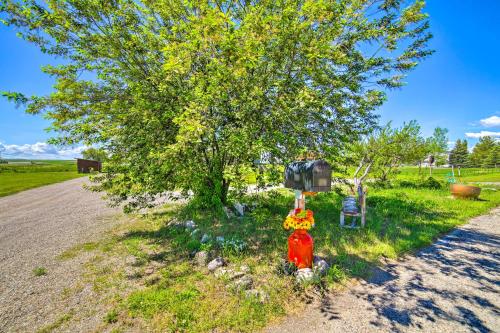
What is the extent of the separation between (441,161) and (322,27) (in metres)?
38.1

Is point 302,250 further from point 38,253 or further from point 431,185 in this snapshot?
point 431,185

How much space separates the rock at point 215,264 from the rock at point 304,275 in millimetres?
1893

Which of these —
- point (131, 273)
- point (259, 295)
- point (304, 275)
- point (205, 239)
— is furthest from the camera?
point (205, 239)

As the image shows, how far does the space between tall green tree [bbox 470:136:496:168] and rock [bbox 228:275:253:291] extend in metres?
91.5

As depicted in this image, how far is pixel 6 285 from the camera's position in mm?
5586

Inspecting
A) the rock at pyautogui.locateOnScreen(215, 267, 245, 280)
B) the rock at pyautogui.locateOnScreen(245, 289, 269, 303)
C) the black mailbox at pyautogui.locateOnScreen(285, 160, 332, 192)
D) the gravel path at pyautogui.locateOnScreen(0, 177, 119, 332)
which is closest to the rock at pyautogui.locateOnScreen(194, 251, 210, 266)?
the rock at pyautogui.locateOnScreen(215, 267, 245, 280)

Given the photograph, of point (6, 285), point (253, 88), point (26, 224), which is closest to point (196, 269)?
point (6, 285)

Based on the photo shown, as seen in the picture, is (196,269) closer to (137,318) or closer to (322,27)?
(137,318)

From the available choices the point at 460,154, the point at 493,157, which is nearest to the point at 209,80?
the point at 493,157

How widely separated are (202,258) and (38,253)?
17.1 feet

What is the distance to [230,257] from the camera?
6.53 meters

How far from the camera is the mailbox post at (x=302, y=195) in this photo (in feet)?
17.8

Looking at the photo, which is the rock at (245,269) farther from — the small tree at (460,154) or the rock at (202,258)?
the small tree at (460,154)

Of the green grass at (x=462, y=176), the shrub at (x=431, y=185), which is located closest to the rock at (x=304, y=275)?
the shrub at (x=431, y=185)
